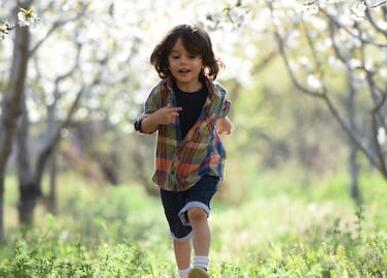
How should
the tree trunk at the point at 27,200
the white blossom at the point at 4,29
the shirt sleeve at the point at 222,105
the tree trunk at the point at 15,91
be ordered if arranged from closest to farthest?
the white blossom at the point at 4,29
the shirt sleeve at the point at 222,105
the tree trunk at the point at 15,91
the tree trunk at the point at 27,200

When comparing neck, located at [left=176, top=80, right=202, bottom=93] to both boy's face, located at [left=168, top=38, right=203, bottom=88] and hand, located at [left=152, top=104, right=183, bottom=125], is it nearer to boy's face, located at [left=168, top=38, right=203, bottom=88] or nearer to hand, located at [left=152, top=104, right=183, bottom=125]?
boy's face, located at [left=168, top=38, right=203, bottom=88]

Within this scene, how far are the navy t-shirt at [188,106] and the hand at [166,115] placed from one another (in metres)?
0.19

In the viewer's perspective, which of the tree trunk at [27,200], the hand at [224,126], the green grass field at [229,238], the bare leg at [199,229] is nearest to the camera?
the bare leg at [199,229]

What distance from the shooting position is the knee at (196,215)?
4.44 m

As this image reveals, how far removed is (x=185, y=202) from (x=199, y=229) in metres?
0.25

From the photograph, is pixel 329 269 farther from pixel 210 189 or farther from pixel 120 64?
pixel 120 64

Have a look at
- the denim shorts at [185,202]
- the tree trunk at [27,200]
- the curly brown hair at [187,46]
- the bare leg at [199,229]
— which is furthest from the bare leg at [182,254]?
the tree trunk at [27,200]

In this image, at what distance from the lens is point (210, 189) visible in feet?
15.0

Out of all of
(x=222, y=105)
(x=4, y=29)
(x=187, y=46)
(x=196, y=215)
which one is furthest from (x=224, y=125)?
(x=4, y=29)

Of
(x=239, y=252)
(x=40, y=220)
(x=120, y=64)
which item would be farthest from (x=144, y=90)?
(x=239, y=252)

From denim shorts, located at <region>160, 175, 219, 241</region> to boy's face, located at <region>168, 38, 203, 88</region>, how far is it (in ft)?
1.99

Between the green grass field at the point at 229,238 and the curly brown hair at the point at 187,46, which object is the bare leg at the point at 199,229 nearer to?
the green grass field at the point at 229,238

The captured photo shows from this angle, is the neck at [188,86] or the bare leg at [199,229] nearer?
the bare leg at [199,229]

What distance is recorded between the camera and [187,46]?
461cm
